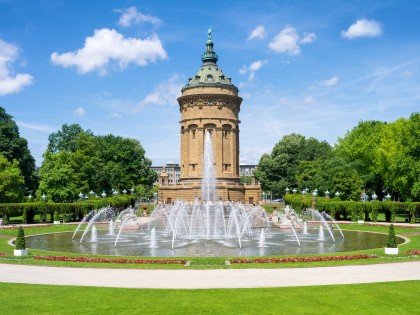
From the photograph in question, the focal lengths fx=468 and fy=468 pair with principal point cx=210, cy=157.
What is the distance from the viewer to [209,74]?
77375mm

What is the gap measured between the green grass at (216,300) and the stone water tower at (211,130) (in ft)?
198

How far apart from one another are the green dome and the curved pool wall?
158 ft

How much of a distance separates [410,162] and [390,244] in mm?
29919

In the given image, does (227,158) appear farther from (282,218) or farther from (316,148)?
(282,218)

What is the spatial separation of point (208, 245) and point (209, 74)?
178ft

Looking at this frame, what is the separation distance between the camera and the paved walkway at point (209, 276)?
1491cm

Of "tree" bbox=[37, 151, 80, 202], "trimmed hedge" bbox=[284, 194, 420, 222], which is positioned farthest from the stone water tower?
"trimmed hedge" bbox=[284, 194, 420, 222]

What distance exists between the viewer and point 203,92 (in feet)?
249

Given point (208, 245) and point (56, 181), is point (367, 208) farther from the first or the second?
point (56, 181)

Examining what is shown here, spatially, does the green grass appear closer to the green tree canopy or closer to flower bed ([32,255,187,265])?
flower bed ([32,255,187,265])

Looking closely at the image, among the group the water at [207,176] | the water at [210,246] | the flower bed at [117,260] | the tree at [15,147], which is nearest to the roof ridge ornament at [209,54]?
the water at [207,176]

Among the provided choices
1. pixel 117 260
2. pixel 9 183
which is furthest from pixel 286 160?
pixel 117 260

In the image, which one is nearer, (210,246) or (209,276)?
(209,276)

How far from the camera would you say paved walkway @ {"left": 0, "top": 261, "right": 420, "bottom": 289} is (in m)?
14.9
